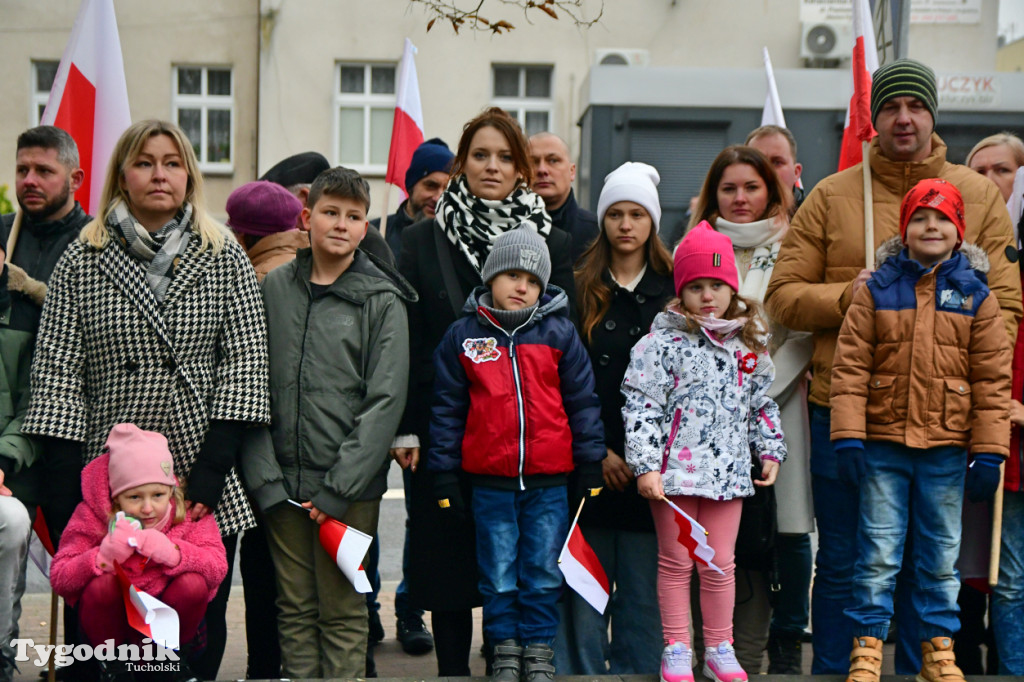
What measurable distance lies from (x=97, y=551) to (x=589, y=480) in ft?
5.74

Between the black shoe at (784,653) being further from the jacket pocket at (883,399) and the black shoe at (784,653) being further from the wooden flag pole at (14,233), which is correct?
the wooden flag pole at (14,233)

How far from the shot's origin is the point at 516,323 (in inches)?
167

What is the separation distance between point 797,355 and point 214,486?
7.95 feet

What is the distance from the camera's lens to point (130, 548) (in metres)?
3.84

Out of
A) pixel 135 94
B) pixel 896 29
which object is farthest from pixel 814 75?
pixel 135 94

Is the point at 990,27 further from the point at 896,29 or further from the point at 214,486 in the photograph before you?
the point at 214,486

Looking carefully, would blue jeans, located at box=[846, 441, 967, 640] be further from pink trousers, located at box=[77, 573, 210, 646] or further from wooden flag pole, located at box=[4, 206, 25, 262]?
wooden flag pole, located at box=[4, 206, 25, 262]

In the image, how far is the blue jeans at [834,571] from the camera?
443 centimetres

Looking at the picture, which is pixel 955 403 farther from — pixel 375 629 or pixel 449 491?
pixel 375 629

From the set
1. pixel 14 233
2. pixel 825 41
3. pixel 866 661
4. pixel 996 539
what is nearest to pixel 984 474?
pixel 996 539

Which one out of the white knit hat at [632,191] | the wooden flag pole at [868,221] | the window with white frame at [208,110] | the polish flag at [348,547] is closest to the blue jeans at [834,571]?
the wooden flag pole at [868,221]

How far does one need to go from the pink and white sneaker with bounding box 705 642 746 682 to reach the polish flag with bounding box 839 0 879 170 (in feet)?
7.43

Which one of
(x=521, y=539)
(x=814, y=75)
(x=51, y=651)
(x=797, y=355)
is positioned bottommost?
(x=51, y=651)

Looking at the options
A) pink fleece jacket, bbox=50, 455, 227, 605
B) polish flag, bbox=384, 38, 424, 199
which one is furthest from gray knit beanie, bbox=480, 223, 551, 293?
polish flag, bbox=384, 38, 424, 199
